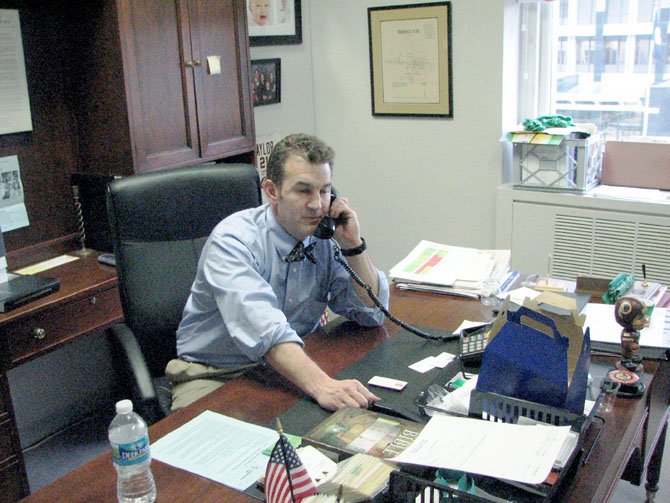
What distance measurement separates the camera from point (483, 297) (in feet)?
6.65

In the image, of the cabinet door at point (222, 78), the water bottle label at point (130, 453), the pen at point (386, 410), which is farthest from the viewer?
the cabinet door at point (222, 78)

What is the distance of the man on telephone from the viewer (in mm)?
1729

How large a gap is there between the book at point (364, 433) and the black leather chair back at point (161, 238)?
79 centimetres

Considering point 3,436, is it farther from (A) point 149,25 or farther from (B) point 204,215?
(A) point 149,25

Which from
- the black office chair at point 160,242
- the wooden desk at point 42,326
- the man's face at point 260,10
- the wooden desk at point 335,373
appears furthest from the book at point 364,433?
the man's face at point 260,10

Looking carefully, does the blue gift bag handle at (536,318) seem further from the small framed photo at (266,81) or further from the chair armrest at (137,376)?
the small framed photo at (266,81)

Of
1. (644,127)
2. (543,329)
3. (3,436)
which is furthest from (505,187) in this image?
(3,436)

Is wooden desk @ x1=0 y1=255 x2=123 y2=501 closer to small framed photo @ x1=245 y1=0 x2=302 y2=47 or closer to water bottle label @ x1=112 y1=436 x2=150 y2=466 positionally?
water bottle label @ x1=112 y1=436 x2=150 y2=466

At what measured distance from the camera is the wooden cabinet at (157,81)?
2.43m

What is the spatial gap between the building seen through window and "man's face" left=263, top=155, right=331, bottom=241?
195 centimetres

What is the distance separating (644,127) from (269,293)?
2.26 m

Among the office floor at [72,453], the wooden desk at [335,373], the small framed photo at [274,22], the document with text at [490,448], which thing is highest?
the small framed photo at [274,22]

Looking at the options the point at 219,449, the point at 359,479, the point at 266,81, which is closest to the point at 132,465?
the point at 219,449

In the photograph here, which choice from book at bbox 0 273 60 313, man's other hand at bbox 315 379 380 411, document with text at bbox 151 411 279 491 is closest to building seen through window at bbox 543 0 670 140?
man's other hand at bbox 315 379 380 411
